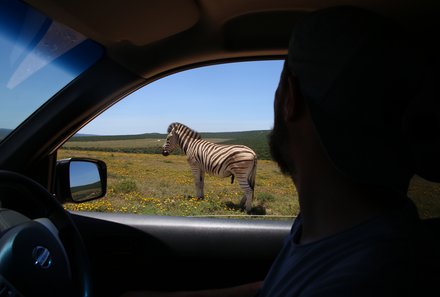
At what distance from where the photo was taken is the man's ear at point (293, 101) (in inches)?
43.3

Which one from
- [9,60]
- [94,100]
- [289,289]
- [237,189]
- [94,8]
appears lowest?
[237,189]

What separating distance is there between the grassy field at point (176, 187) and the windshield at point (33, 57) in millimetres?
392

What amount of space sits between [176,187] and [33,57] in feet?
15.9

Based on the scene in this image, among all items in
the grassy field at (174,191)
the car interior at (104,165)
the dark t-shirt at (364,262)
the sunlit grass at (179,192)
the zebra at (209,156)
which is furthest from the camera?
the zebra at (209,156)

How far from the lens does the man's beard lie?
1.20 metres

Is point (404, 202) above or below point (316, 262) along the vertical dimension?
above

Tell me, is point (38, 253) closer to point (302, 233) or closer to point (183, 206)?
point (302, 233)

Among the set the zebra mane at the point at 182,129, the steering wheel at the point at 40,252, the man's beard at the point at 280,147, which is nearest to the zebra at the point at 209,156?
the zebra mane at the point at 182,129

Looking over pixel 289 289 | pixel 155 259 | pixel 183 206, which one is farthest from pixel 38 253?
pixel 183 206

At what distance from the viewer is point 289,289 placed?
100 centimetres

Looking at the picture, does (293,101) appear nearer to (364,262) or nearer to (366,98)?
(366,98)

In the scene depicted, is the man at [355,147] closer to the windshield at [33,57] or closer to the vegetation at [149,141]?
the windshield at [33,57]

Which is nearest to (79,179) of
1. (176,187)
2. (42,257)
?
(42,257)

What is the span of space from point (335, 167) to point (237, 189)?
569 cm
